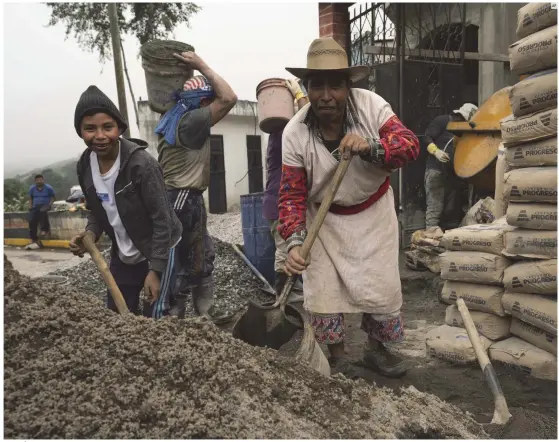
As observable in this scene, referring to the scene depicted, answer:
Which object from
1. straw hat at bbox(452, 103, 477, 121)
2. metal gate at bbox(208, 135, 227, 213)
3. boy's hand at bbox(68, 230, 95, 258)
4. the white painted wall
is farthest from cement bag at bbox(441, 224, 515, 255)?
metal gate at bbox(208, 135, 227, 213)

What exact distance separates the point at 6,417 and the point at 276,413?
0.77m

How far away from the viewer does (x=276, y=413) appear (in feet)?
5.04

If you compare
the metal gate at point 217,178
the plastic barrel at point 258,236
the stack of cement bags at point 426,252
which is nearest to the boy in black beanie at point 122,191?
the plastic barrel at point 258,236

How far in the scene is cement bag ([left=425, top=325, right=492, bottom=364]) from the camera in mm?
2754

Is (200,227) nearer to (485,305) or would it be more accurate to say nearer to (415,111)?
(485,305)

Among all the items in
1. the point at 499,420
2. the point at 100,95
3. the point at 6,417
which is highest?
the point at 100,95

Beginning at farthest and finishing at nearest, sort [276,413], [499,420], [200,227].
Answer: [200,227]
[499,420]
[276,413]

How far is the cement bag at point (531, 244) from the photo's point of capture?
2.52 metres

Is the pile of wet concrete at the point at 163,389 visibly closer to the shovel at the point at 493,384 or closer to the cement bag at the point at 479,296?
the shovel at the point at 493,384

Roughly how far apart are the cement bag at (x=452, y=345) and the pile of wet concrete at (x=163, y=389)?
926 mm

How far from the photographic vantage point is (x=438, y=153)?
18.5 feet

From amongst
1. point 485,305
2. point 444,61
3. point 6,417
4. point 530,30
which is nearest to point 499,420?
point 485,305

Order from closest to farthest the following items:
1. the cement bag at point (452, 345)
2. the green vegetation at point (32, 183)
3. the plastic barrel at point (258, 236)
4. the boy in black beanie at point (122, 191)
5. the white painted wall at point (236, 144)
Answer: the boy in black beanie at point (122, 191) → the cement bag at point (452, 345) → the plastic barrel at point (258, 236) → the green vegetation at point (32, 183) → the white painted wall at point (236, 144)

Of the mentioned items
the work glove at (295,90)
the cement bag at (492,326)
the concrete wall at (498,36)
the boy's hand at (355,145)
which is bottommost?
the cement bag at (492,326)
